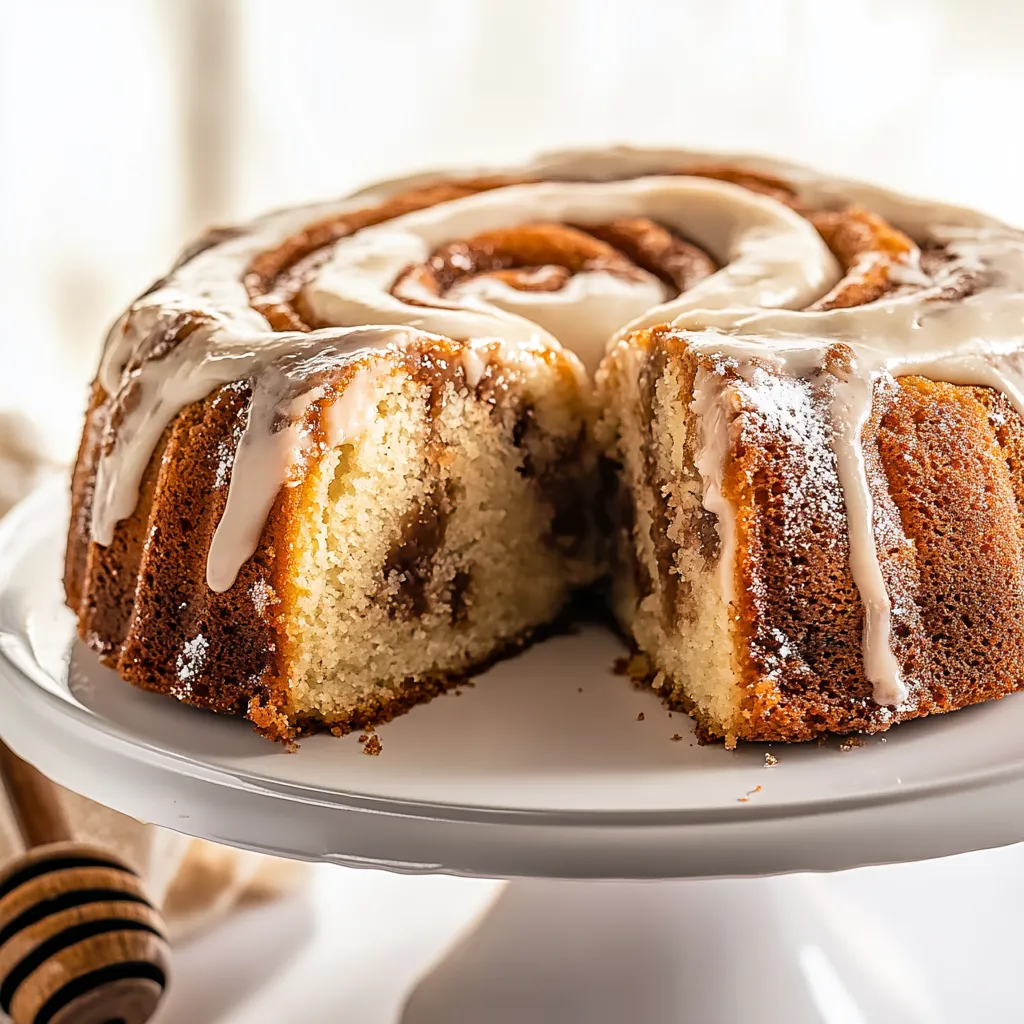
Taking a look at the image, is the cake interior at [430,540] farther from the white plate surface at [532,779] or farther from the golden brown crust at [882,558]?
the golden brown crust at [882,558]

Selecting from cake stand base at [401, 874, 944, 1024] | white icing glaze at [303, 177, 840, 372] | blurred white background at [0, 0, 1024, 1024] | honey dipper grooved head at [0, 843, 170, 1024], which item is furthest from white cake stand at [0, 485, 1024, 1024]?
blurred white background at [0, 0, 1024, 1024]

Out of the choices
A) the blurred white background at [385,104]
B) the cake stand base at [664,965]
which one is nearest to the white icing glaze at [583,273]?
the cake stand base at [664,965]

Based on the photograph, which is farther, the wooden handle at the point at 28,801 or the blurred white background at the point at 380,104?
the blurred white background at the point at 380,104

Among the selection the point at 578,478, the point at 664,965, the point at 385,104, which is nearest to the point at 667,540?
the point at 578,478

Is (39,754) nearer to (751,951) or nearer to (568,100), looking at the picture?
(751,951)

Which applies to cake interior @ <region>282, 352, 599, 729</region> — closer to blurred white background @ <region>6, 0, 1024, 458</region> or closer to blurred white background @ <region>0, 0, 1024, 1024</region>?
blurred white background @ <region>0, 0, 1024, 1024</region>

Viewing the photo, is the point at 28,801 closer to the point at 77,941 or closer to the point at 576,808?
the point at 77,941
